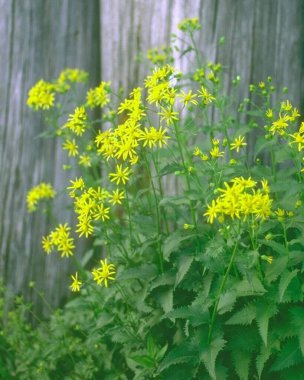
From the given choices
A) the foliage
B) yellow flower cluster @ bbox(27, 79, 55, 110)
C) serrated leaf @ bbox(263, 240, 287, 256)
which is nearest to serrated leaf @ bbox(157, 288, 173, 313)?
the foliage

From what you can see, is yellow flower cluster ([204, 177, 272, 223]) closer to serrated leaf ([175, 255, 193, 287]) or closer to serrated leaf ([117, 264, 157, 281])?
serrated leaf ([175, 255, 193, 287])

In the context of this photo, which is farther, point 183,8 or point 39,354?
point 183,8

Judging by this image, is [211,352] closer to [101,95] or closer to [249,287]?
[249,287]

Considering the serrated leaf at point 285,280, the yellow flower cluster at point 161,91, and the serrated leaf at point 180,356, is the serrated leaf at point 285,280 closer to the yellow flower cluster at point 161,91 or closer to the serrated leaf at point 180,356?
the serrated leaf at point 180,356

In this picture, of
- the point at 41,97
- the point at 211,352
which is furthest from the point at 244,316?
the point at 41,97

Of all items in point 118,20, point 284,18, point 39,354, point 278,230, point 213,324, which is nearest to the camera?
point 213,324

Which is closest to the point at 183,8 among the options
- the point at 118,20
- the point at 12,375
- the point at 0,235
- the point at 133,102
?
the point at 118,20

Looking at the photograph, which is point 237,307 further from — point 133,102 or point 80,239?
point 80,239
